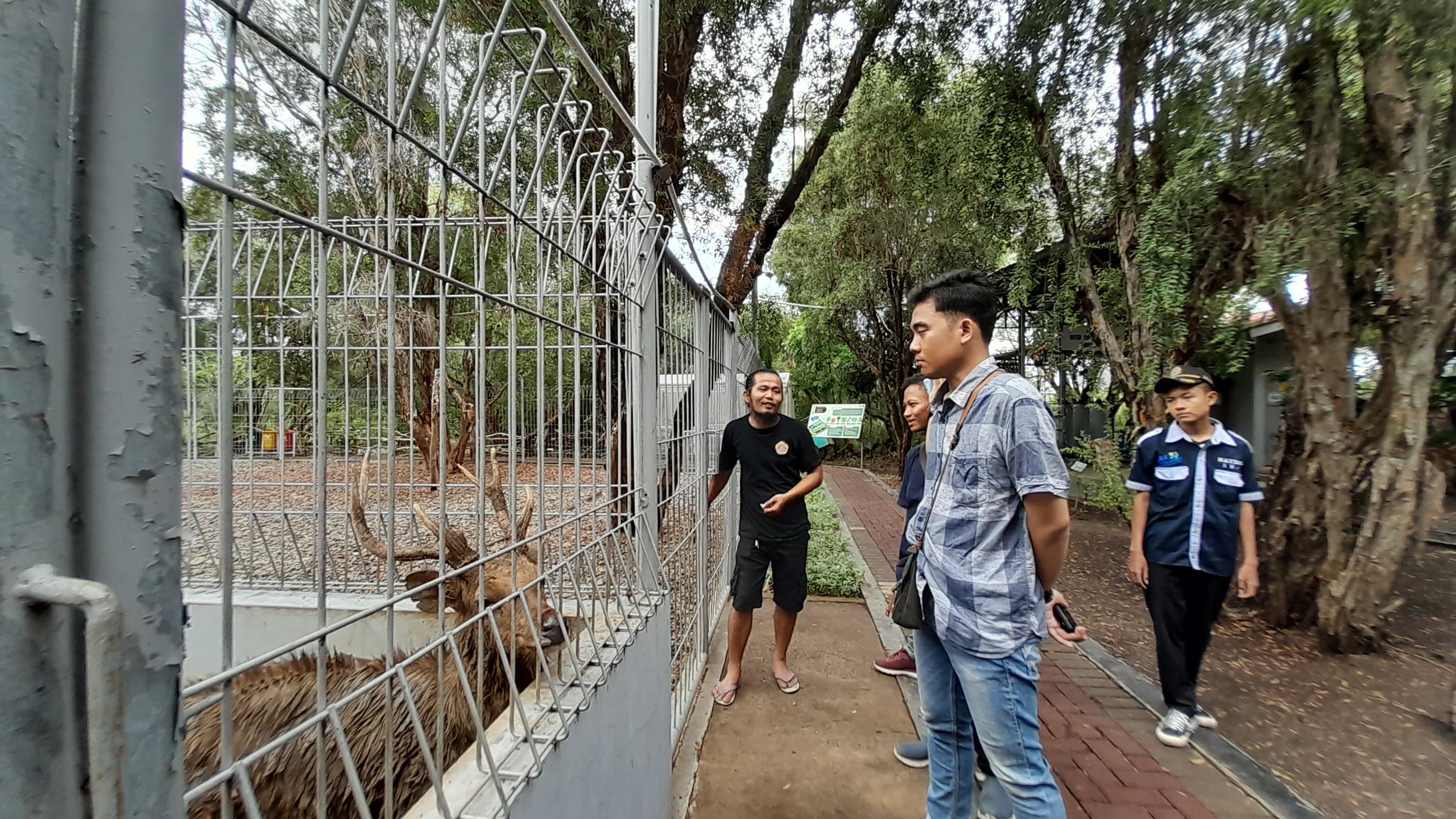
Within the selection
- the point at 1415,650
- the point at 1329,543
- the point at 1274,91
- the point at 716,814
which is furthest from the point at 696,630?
the point at 1274,91

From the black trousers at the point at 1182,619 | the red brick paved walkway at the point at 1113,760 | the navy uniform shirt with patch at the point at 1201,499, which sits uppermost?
the navy uniform shirt with patch at the point at 1201,499

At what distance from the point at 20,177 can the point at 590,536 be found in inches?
60.4

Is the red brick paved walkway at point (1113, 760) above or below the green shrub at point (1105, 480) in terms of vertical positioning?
below

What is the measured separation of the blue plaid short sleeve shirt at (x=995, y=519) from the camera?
1922mm

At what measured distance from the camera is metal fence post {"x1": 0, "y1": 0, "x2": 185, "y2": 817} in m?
0.49

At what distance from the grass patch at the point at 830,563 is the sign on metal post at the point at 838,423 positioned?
1480 millimetres

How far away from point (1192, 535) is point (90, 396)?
150 inches

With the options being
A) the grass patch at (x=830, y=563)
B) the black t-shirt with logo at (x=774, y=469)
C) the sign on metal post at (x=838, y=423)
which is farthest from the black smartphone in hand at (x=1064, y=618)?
the sign on metal post at (x=838, y=423)

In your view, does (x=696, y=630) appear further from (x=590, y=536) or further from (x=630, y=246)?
(x=630, y=246)

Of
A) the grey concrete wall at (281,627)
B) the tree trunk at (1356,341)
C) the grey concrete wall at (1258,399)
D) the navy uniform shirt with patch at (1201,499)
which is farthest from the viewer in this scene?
the grey concrete wall at (1258,399)

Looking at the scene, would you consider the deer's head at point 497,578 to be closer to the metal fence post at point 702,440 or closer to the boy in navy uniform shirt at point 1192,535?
the metal fence post at point 702,440

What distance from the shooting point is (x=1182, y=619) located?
3.20 m

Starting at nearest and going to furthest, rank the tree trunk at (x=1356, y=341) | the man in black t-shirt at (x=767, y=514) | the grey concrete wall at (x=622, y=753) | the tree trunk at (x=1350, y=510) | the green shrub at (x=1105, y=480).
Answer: the grey concrete wall at (x=622, y=753)
the man in black t-shirt at (x=767, y=514)
the tree trunk at (x=1356, y=341)
the tree trunk at (x=1350, y=510)
the green shrub at (x=1105, y=480)

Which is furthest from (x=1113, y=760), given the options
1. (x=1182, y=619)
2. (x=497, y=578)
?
(x=497, y=578)
